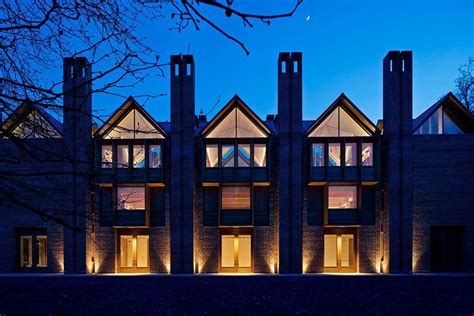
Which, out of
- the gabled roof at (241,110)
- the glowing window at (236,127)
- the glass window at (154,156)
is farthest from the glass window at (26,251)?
the glowing window at (236,127)

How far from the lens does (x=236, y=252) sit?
23.0 metres

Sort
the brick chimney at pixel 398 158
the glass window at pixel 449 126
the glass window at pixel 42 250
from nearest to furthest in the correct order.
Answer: the brick chimney at pixel 398 158 → the glass window at pixel 42 250 → the glass window at pixel 449 126

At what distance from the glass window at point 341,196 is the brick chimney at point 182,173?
8.67m

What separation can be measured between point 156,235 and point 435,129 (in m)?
18.9

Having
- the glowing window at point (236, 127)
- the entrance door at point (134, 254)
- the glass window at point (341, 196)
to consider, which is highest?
the glowing window at point (236, 127)

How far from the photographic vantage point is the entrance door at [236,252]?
23.0 metres

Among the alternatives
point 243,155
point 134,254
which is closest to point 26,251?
point 134,254

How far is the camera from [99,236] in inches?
896

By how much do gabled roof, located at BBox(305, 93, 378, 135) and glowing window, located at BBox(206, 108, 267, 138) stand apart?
3.33m

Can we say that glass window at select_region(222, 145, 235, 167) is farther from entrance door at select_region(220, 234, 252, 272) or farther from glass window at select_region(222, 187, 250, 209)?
entrance door at select_region(220, 234, 252, 272)

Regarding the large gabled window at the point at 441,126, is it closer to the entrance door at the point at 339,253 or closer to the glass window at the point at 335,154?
the glass window at the point at 335,154

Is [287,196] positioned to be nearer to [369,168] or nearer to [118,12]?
[369,168]

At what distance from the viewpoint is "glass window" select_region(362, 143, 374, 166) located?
22.5 m
